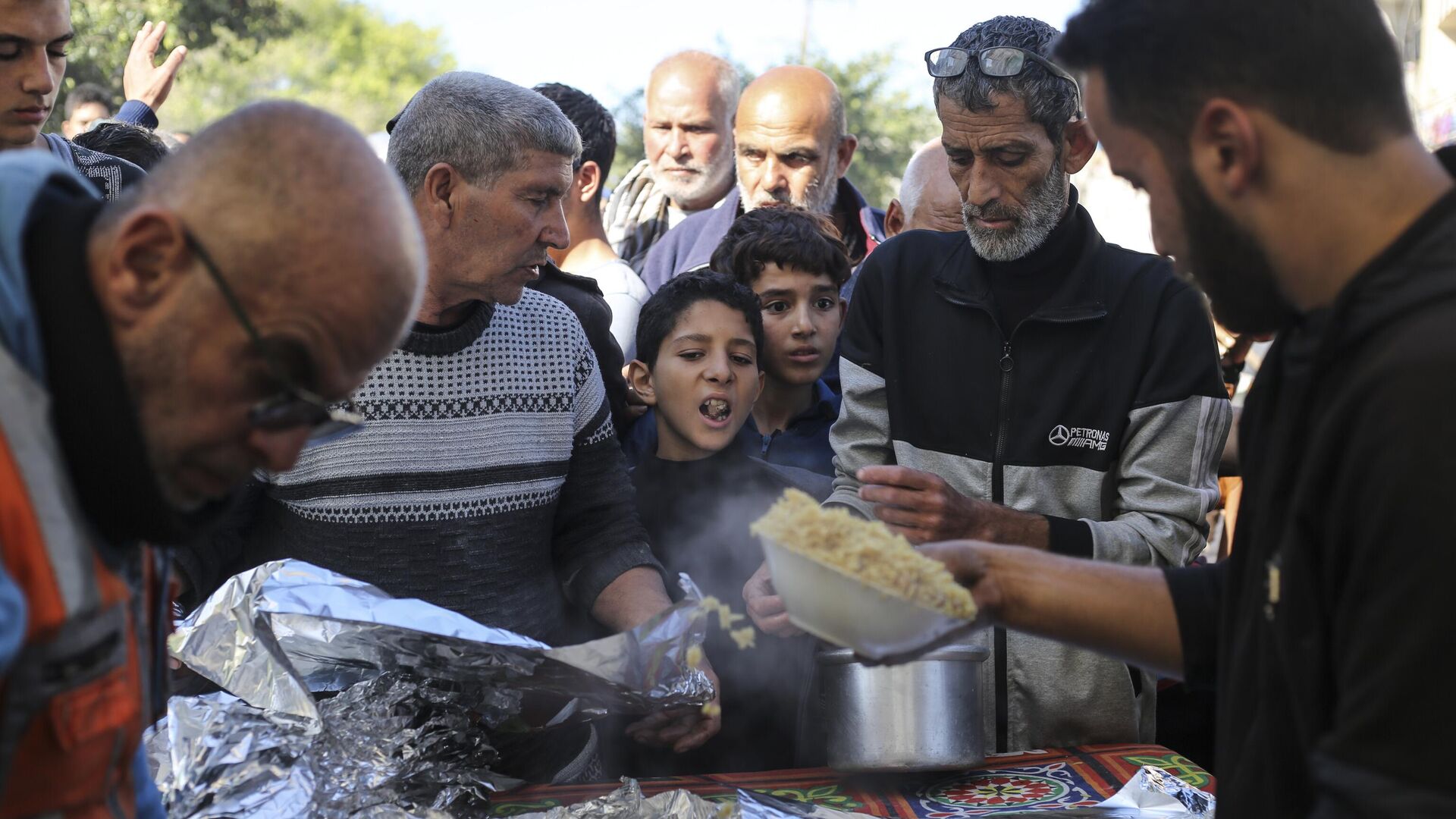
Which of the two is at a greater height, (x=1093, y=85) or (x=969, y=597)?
(x=1093, y=85)

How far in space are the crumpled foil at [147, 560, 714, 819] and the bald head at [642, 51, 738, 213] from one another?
13.1 ft

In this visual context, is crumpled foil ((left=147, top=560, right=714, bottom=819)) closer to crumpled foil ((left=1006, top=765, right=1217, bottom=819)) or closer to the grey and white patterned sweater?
the grey and white patterned sweater

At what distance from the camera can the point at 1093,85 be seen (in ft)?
5.08

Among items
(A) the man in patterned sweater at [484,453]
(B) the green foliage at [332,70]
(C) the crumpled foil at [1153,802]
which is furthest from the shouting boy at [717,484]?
(B) the green foliage at [332,70]

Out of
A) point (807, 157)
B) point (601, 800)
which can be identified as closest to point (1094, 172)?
point (807, 157)

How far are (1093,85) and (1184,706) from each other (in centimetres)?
254

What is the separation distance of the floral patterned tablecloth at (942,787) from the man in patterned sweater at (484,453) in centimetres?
14

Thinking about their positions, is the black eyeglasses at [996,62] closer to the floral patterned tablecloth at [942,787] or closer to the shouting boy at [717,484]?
the shouting boy at [717,484]

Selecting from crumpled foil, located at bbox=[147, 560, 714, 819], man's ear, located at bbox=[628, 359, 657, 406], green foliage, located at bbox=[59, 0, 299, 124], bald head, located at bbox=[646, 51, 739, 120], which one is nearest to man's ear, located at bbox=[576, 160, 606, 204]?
bald head, located at bbox=[646, 51, 739, 120]

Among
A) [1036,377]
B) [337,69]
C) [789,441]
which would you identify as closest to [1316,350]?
[1036,377]

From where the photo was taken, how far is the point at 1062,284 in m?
2.87

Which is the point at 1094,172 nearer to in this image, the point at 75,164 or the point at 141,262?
the point at 75,164

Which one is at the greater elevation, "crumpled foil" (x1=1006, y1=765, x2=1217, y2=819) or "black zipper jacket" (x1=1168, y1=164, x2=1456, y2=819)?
"black zipper jacket" (x1=1168, y1=164, x2=1456, y2=819)

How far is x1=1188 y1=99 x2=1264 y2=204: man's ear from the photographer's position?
135 cm
